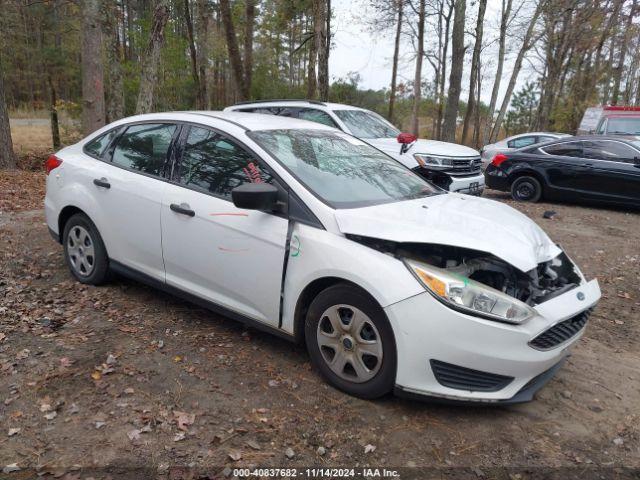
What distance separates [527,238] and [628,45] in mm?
34560

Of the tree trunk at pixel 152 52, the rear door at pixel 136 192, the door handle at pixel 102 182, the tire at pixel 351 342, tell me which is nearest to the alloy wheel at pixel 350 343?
the tire at pixel 351 342

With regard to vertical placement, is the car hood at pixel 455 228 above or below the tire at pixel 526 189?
above

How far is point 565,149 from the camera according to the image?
10359mm

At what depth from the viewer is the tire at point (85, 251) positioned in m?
4.71

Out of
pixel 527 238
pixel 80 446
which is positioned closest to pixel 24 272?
pixel 80 446

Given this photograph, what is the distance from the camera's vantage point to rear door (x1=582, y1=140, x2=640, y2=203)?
9523mm

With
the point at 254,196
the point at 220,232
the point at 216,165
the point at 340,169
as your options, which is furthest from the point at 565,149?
the point at 254,196

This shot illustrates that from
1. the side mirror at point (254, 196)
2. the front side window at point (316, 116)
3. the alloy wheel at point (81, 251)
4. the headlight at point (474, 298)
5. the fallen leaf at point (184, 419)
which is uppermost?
the front side window at point (316, 116)

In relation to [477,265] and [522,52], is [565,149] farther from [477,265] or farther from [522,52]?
[522,52]

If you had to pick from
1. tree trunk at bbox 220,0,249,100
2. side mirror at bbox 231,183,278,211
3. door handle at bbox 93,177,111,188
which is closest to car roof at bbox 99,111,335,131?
door handle at bbox 93,177,111,188

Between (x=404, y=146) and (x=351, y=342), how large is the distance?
6.24m

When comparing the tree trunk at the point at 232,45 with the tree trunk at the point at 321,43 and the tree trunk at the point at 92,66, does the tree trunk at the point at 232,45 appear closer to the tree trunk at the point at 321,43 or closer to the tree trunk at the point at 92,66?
the tree trunk at the point at 321,43

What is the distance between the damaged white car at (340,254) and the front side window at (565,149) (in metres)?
7.18

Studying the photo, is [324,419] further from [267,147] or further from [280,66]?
[280,66]
